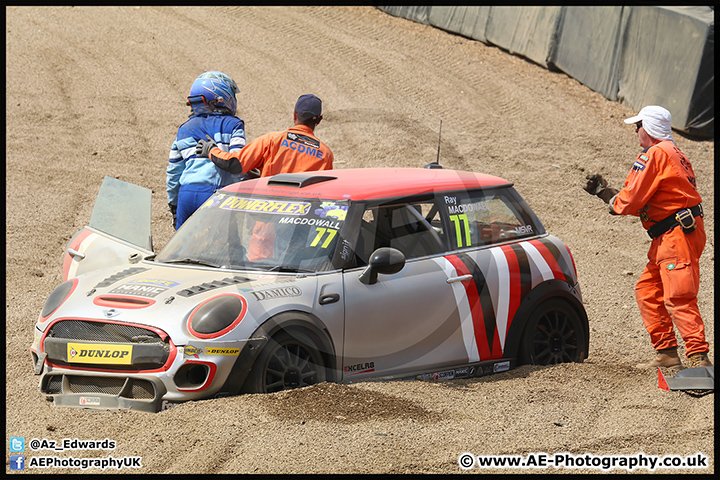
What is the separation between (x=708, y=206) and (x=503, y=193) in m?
8.00

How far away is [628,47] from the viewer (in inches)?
621

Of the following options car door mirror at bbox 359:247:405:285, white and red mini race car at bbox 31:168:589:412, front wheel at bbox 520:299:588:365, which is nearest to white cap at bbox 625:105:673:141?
white and red mini race car at bbox 31:168:589:412

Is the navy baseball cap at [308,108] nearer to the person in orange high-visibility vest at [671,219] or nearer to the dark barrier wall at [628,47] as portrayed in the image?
the person in orange high-visibility vest at [671,219]

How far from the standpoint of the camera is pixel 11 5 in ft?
68.2

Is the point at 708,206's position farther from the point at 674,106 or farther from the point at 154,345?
the point at 154,345

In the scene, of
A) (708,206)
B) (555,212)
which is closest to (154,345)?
(555,212)

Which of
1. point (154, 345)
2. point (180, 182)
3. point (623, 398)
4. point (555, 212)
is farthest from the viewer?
point (555, 212)

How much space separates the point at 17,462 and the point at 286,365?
1733 millimetres

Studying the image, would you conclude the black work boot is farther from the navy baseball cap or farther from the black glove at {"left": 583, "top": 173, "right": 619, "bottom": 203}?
the navy baseball cap

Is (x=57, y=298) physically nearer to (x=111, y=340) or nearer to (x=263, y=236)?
(x=111, y=340)

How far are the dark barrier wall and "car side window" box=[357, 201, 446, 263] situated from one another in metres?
9.84

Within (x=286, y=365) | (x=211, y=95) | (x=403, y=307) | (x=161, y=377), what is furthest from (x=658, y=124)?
(x=161, y=377)

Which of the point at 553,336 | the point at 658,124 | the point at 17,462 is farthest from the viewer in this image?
the point at 553,336

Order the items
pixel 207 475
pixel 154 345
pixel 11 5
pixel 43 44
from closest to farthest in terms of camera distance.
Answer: pixel 207 475 < pixel 154 345 < pixel 43 44 < pixel 11 5
